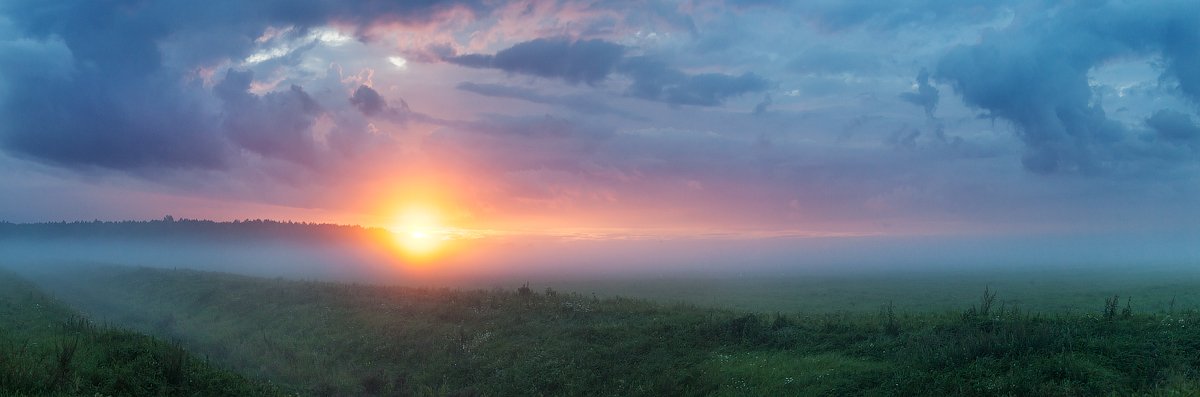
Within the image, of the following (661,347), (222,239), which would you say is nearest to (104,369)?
(661,347)

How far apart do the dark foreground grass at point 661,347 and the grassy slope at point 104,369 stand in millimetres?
5085

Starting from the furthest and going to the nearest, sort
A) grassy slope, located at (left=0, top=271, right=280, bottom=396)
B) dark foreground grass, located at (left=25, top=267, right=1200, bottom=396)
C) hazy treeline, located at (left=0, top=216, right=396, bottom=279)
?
hazy treeline, located at (left=0, top=216, right=396, bottom=279) < dark foreground grass, located at (left=25, top=267, right=1200, bottom=396) < grassy slope, located at (left=0, top=271, right=280, bottom=396)

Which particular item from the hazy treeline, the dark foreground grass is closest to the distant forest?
the hazy treeline

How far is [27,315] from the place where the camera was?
2853cm

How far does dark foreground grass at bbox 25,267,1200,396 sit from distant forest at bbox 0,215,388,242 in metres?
157

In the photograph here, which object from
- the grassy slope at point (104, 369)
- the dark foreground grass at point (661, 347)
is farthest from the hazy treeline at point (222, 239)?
the grassy slope at point (104, 369)

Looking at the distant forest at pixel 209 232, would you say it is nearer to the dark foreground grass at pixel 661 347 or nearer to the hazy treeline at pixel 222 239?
the hazy treeline at pixel 222 239

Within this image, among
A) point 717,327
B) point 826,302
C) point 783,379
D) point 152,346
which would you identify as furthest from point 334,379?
point 826,302

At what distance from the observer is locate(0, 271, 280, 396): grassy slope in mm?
12734

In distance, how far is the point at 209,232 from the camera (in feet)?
603

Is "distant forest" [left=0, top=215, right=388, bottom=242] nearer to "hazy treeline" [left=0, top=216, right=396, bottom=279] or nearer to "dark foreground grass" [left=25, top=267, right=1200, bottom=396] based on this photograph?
"hazy treeline" [left=0, top=216, right=396, bottom=279]

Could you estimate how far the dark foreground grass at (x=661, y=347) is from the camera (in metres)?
14.6

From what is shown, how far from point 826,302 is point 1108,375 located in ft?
137

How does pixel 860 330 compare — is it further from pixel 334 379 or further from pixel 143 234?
pixel 143 234
